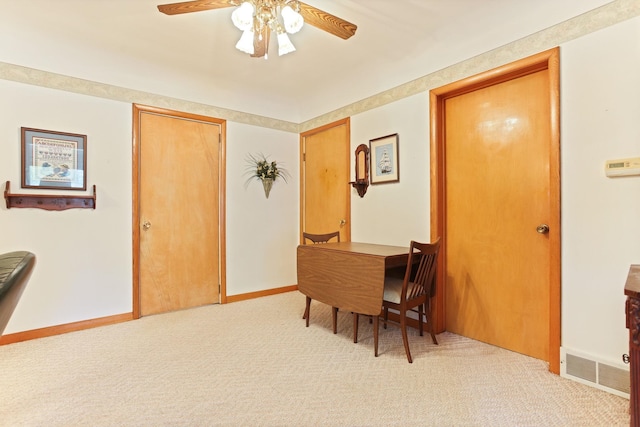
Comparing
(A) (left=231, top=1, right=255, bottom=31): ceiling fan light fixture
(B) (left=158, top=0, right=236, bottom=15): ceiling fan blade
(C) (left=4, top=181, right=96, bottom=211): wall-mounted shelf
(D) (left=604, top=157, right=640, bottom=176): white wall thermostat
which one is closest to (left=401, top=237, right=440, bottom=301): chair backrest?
(D) (left=604, top=157, right=640, bottom=176): white wall thermostat

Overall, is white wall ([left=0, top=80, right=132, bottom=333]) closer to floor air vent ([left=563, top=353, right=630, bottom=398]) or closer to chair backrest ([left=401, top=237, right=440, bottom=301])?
chair backrest ([left=401, top=237, right=440, bottom=301])

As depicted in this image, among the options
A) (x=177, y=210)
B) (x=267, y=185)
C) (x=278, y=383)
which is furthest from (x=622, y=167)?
(x=177, y=210)

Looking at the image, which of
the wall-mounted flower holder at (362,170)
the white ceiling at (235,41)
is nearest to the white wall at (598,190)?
the white ceiling at (235,41)

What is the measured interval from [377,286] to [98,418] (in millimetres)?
1645

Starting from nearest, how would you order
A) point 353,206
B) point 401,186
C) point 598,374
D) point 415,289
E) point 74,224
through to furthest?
point 598,374, point 415,289, point 74,224, point 401,186, point 353,206

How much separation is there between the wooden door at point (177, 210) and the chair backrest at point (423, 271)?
7.01 feet

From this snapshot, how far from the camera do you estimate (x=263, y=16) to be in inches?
64.2

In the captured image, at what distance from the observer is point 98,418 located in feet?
4.96

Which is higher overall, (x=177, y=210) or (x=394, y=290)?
(x=177, y=210)

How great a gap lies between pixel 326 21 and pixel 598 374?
96.9 inches

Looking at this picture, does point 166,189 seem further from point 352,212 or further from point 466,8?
point 466,8

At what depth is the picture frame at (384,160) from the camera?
2812 mm

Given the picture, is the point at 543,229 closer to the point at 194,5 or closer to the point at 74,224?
the point at 194,5

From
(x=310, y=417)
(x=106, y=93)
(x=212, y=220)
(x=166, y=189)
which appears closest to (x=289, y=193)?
(x=212, y=220)
